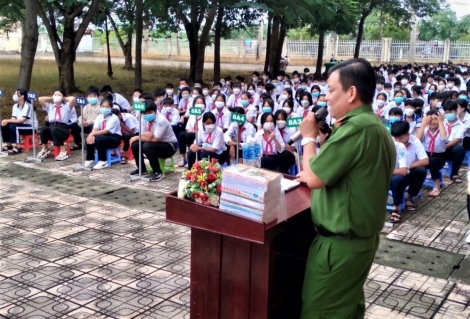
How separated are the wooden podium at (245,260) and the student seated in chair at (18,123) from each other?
7.24 meters

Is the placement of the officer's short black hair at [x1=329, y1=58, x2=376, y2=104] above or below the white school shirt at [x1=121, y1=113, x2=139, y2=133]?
above

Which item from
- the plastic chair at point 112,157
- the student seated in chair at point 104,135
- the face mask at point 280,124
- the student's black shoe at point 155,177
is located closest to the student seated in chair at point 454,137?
the face mask at point 280,124

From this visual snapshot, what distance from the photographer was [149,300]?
4141mm

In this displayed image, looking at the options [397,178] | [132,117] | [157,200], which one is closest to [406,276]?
[397,178]

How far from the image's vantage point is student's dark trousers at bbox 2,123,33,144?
947cm

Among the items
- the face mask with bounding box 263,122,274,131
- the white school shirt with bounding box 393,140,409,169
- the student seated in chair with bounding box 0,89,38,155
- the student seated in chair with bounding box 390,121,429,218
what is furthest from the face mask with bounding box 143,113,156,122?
the white school shirt with bounding box 393,140,409,169

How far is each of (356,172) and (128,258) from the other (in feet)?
10.1

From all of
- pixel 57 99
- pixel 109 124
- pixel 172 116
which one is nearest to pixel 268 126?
pixel 172 116

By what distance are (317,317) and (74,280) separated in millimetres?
2585

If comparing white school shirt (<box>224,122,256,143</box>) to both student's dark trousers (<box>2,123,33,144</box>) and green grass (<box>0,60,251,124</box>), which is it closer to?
student's dark trousers (<box>2,123,33,144</box>)

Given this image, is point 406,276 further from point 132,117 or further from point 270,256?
point 132,117

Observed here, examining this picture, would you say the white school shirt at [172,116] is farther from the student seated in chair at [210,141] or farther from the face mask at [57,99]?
the face mask at [57,99]

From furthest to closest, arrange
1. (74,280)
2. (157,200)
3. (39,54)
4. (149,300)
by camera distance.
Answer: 1. (39,54)
2. (157,200)
3. (74,280)
4. (149,300)

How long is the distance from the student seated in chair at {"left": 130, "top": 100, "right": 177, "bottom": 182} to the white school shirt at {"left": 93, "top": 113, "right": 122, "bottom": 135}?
1.65 ft
